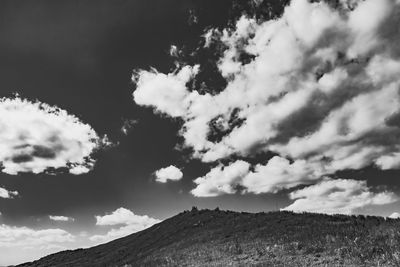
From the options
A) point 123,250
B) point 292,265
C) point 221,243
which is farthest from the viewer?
point 123,250

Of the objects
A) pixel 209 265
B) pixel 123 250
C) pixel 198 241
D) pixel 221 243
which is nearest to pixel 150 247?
pixel 123 250

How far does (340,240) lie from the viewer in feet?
74.3

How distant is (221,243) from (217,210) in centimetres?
1926

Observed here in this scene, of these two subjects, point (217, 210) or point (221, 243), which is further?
point (217, 210)

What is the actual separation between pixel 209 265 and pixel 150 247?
2140 cm

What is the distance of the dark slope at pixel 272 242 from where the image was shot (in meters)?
19.2

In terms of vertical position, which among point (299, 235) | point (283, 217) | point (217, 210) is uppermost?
point (217, 210)

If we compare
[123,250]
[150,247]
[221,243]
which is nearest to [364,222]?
[221,243]

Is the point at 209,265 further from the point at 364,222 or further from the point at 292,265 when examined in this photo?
the point at 364,222

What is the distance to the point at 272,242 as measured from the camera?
88.3ft

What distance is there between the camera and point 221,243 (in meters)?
31.4

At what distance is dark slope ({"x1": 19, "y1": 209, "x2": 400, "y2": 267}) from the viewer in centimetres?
1922

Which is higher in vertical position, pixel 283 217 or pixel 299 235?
pixel 283 217

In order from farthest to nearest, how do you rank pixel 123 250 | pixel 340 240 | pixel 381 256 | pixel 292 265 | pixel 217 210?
pixel 217 210
pixel 123 250
pixel 340 240
pixel 292 265
pixel 381 256
